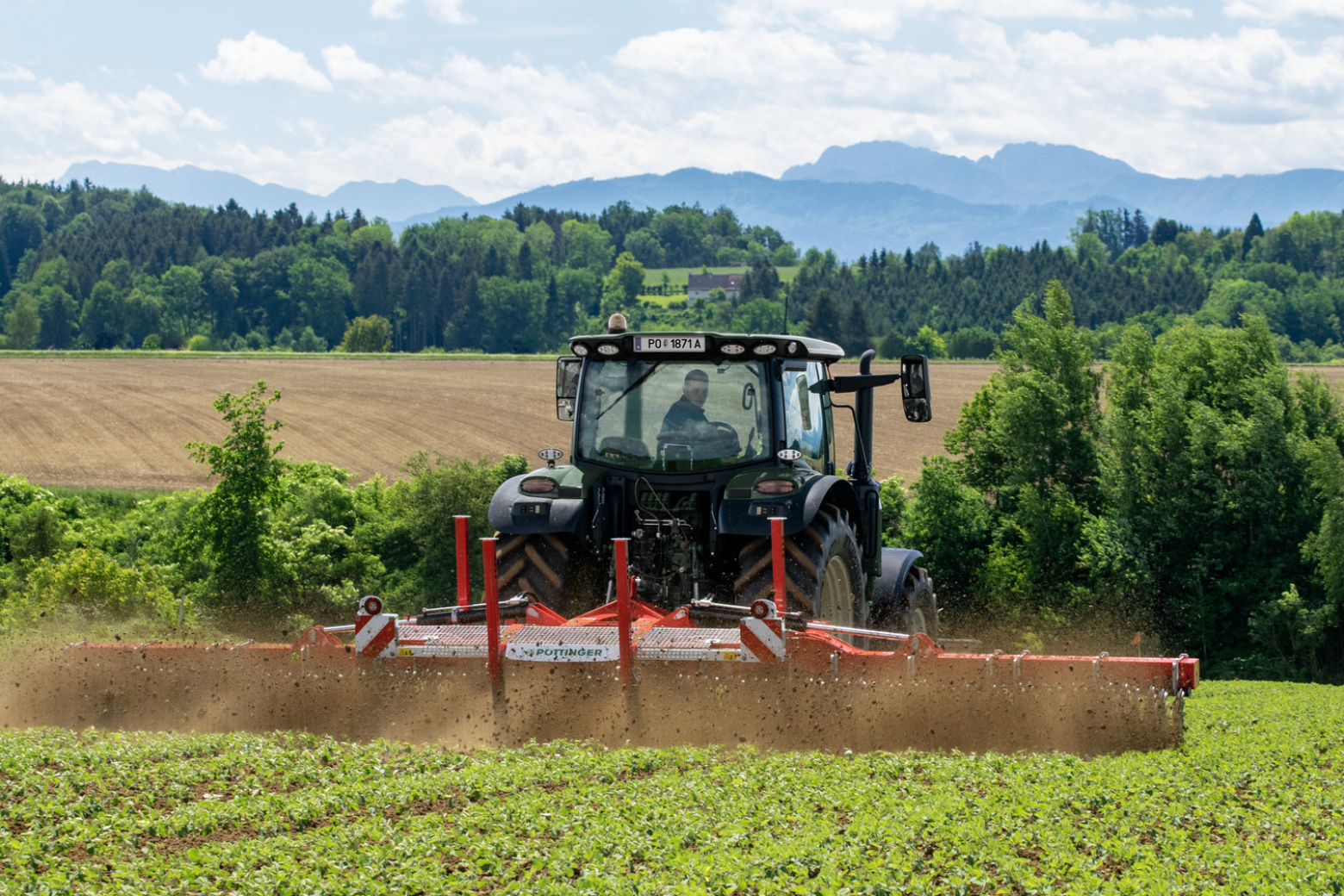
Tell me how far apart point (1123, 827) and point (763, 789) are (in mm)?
1733

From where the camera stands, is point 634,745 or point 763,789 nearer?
point 763,789

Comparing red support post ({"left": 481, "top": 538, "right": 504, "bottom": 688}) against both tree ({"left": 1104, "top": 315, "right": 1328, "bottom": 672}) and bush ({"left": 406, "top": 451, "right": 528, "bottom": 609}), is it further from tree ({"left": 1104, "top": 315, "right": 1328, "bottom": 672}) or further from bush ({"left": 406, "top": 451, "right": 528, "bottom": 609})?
tree ({"left": 1104, "top": 315, "right": 1328, "bottom": 672})

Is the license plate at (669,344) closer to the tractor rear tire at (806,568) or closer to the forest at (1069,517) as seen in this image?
the tractor rear tire at (806,568)

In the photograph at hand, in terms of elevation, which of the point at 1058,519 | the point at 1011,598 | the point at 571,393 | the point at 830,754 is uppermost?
the point at 571,393

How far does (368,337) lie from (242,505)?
94.9m

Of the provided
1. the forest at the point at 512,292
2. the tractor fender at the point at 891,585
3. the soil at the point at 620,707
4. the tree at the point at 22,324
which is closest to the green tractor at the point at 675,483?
the soil at the point at 620,707

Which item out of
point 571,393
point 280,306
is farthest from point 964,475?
point 280,306

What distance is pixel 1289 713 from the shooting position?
1263cm

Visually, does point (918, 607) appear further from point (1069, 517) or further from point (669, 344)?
point (1069, 517)

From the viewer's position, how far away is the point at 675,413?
360 inches

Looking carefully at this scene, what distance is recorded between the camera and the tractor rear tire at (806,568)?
834 cm

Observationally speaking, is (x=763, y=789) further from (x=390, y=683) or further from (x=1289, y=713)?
(x=1289, y=713)

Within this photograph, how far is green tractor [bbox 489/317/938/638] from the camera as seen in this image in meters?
8.79

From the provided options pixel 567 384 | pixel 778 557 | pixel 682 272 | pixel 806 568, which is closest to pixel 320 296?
pixel 682 272
